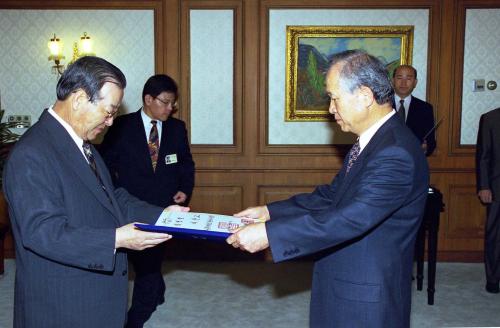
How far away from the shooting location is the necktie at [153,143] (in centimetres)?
487

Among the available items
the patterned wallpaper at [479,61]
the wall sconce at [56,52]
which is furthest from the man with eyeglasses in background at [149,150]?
the patterned wallpaper at [479,61]

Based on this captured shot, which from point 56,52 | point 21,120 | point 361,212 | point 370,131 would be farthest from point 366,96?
point 21,120

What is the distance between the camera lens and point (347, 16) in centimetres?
640

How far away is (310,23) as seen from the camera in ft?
21.0

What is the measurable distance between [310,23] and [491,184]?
256 centimetres

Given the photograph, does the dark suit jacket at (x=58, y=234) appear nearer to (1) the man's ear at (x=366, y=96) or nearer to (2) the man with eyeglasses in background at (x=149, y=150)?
(1) the man's ear at (x=366, y=96)

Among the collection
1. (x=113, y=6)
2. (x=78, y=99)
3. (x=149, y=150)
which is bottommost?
(x=149, y=150)

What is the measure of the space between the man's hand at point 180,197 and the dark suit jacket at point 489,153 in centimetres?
297

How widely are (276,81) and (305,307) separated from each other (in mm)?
2615

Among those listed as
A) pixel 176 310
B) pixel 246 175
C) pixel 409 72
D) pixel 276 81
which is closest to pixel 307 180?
pixel 246 175

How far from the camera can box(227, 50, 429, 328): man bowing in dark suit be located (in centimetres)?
240

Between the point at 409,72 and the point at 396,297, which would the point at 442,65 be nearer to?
the point at 409,72

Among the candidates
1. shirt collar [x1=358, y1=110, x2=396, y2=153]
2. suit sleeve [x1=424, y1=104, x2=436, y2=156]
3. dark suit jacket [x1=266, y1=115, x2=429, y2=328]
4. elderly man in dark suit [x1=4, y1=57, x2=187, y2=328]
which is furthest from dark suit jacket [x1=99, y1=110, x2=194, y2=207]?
suit sleeve [x1=424, y1=104, x2=436, y2=156]

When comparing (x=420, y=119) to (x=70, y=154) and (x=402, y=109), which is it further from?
(x=70, y=154)
